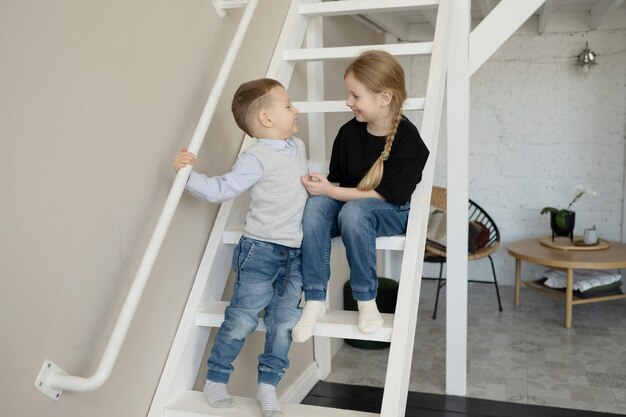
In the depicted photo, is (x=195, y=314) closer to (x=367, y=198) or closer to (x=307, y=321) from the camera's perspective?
(x=307, y=321)

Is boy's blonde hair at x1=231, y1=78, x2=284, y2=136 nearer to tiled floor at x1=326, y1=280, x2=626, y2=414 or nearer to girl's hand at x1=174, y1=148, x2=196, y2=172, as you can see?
girl's hand at x1=174, y1=148, x2=196, y2=172

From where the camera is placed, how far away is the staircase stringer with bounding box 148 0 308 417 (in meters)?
1.82

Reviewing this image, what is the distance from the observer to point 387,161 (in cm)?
191

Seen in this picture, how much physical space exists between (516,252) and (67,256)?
3.97 meters

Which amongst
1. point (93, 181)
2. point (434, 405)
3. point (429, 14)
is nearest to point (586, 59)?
point (429, 14)

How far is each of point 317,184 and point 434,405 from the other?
1.78m

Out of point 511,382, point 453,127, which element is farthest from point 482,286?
point 453,127

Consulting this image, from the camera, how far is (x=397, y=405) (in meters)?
1.61

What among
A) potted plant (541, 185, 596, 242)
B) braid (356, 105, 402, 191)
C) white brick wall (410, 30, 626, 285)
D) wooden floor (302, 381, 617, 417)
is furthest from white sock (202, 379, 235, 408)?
white brick wall (410, 30, 626, 285)

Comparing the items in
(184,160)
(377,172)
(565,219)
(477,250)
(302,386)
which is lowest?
(302,386)

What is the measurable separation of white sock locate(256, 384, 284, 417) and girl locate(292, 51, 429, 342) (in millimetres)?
155

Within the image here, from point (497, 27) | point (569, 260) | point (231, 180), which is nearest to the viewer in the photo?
point (231, 180)

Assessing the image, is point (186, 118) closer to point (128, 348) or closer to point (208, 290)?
point (208, 290)

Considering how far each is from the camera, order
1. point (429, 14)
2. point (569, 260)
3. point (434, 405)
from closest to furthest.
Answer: point (434, 405) < point (569, 260) < point (429, 14)
